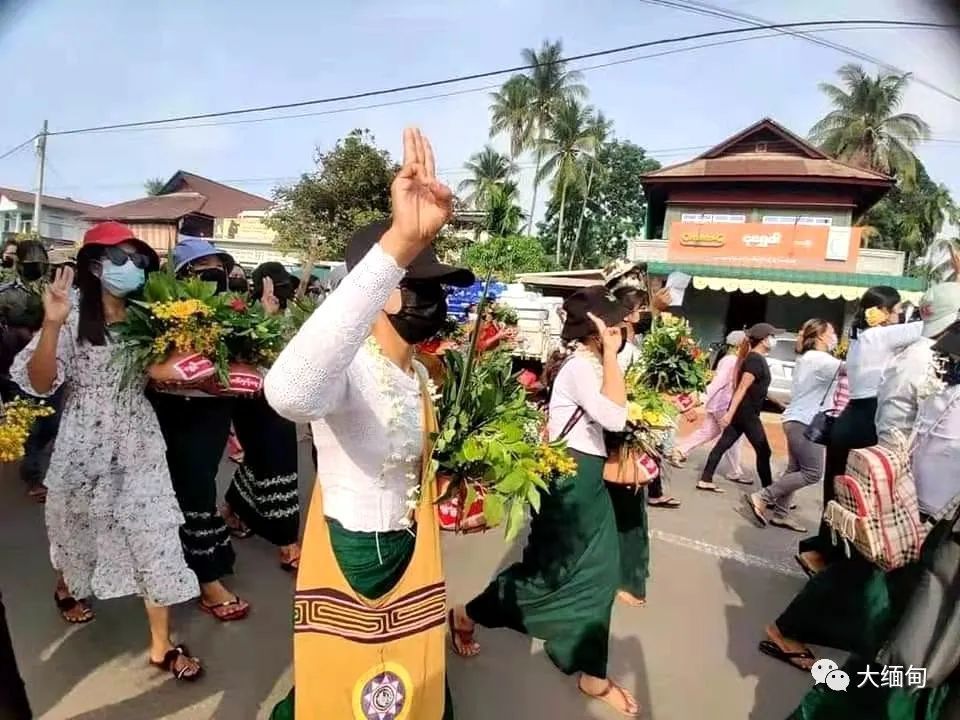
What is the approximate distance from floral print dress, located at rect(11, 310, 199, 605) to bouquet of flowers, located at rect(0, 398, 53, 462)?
0.52 m

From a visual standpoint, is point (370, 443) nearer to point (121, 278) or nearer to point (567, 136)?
point (121, 278)

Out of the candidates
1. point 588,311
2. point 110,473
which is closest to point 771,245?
point 588,311

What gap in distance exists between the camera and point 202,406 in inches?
111

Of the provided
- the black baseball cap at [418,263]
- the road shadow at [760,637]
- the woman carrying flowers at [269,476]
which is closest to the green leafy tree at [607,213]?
the road shadow at [760,637]

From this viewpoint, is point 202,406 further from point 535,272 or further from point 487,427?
point 535,272

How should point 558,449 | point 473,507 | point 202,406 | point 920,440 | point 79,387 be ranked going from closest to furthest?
point 473,507 < point 558,449 < point 920,440 < point 79,387 < point 202,406

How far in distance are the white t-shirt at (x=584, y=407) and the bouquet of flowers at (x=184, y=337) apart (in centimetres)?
115

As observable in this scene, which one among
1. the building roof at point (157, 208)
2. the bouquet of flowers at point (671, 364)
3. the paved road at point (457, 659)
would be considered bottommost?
the paved road at point (457, 659)

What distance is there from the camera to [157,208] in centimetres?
509

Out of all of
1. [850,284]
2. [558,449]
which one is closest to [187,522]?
[558,449]

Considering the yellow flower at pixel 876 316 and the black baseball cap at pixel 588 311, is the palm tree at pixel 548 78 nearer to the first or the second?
the black baseball cap at pixel 588 311

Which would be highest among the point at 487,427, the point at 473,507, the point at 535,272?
the point at 535,272

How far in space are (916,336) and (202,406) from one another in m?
3.03

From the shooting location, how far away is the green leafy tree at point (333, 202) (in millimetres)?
3156
